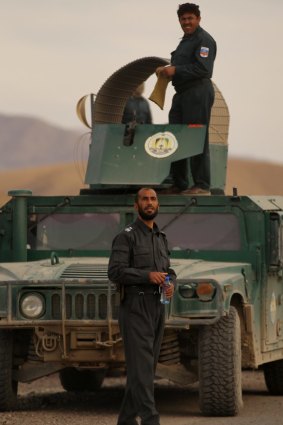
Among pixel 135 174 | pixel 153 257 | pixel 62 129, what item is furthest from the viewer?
pixel 62 129

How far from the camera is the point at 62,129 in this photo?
5207 inches

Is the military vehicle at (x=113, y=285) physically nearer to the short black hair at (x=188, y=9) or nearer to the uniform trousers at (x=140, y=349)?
the short black hair at (x=188, y=9)

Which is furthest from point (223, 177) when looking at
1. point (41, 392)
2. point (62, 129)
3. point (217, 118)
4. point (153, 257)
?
point (62, 129)

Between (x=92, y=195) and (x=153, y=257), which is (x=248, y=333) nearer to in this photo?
(x=92, y=195)

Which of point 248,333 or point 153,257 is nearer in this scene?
point 153,257

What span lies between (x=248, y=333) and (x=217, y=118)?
284 centimetres

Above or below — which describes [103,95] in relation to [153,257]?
above

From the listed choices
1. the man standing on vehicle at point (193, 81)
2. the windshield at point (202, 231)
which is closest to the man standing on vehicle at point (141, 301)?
the windshield at point (202, 231)

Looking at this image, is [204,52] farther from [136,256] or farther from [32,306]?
[136,256]

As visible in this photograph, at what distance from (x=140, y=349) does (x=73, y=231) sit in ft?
12.2

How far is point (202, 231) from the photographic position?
46.9 ft

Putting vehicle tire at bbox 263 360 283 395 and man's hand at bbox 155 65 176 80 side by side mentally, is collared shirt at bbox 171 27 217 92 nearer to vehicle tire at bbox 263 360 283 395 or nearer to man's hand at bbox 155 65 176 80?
man's hand at bbox 155 65 176 80

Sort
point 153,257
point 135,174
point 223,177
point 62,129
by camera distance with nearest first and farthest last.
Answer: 1. point 153,257
2. point 135,174
3. point 223,177
4. point 62,129

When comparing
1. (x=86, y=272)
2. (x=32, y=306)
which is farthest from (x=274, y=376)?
(x=32, y=306)
